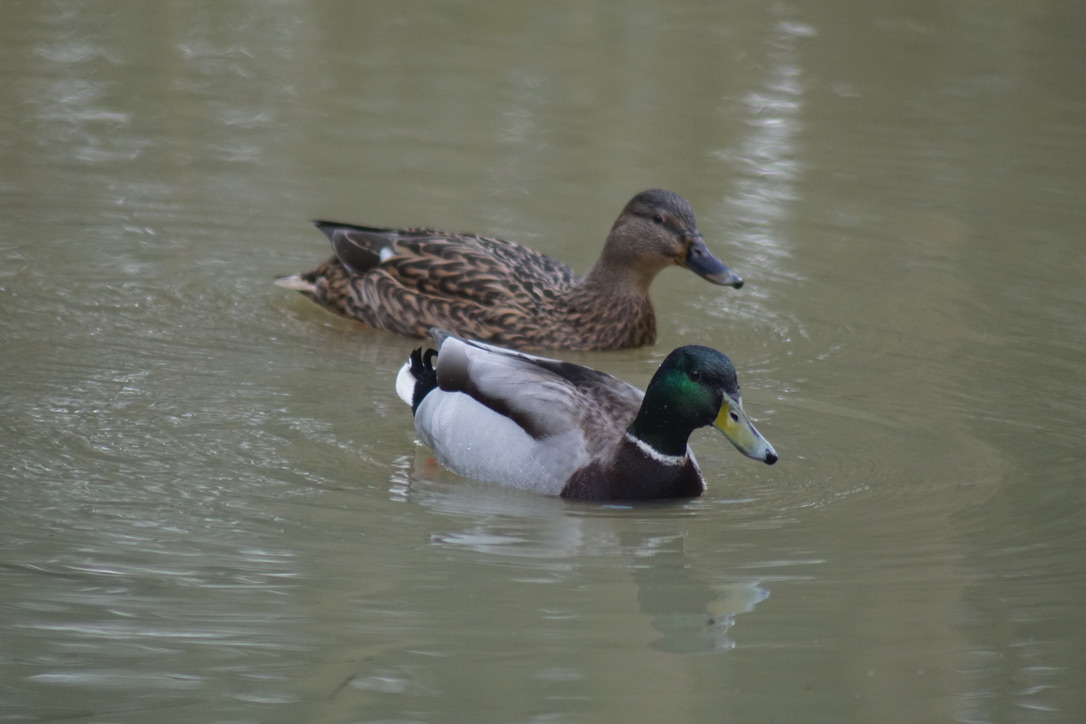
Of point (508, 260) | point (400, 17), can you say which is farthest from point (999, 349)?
point (400, 17)

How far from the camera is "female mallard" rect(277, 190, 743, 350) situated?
9969 mm

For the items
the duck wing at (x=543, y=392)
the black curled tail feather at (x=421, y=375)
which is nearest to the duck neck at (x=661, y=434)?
the duck wing at (x=543, y=392)

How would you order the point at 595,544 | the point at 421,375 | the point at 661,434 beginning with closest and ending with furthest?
1. the point at 595,544
2. the point at 661,434
3. the point at 421,375

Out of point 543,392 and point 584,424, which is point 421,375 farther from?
point 584,424

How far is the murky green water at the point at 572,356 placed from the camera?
573 centimetres

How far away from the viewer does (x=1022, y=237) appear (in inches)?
465

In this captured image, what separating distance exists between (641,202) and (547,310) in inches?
33.7

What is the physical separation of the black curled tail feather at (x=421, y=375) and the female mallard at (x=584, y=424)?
0.29 meters

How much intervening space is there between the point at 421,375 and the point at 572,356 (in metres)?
1.68

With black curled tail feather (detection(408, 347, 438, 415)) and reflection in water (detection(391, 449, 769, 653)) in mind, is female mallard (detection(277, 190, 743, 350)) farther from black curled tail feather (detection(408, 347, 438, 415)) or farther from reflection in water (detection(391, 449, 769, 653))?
reflection in water (detection(391, 449, 769, 653))

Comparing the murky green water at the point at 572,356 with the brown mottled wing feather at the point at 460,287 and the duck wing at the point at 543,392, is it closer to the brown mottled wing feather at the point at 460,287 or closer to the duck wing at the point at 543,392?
the brown mottled wing feather at the point at 460,287

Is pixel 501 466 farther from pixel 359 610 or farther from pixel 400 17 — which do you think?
pixel 400 17

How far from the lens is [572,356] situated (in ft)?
32.6

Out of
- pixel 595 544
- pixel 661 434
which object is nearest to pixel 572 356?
pixel 661 434
